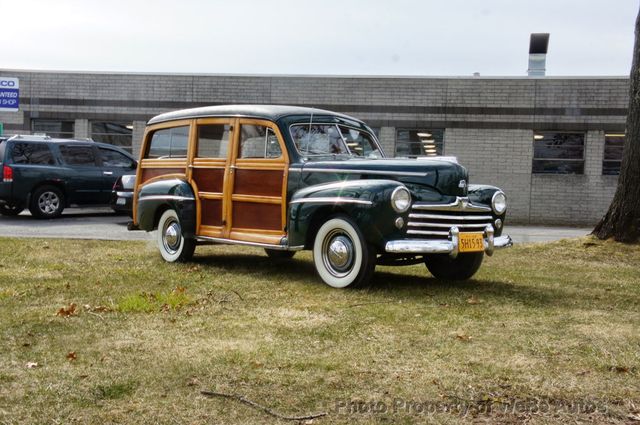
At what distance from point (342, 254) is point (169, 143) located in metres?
3.37

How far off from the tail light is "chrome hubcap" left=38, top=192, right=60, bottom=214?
29.3 inches

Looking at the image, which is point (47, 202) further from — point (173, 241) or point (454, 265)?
point (454, 265)

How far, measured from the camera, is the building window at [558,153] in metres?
20.2

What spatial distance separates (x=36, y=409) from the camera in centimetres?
365

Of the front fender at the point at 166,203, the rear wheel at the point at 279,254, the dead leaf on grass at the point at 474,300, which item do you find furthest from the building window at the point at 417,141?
the dead leaf on grass at the point at 474,300

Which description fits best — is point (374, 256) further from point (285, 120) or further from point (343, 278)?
point (285, 120)

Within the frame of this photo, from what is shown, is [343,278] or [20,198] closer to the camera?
[343,278]

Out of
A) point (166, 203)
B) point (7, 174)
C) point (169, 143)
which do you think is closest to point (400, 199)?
point (166, 203)

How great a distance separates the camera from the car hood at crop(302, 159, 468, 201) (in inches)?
276

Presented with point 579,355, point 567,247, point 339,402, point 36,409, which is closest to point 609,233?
point 567,247

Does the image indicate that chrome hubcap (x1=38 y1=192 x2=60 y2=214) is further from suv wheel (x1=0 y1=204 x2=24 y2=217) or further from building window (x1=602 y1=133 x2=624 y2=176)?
building window (x1=602 y1=133 x2=624 y2=176)

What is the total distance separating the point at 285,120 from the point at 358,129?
1.03 meters

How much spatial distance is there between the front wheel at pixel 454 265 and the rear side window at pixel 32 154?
10474mm

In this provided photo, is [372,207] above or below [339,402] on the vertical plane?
above
